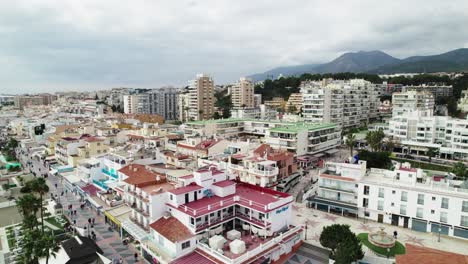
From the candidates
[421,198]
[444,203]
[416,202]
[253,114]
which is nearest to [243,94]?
[253,114]

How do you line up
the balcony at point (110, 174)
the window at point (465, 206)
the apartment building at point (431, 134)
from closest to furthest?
the window at point (465, 206) < the balcony at point (110, 174) < the apartment building at point (431, 134)

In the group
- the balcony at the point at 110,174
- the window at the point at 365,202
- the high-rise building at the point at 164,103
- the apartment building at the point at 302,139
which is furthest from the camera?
the high-rise building at the point at 164,103

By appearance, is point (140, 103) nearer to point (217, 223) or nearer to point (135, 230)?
point (135, 230)

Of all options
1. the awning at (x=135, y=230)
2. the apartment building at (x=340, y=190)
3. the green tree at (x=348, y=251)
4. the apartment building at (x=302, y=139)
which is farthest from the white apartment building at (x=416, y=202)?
the awning at (x=135, y=230)

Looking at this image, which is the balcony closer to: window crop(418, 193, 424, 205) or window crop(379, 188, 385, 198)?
window crop(379, 188, 385, 198)

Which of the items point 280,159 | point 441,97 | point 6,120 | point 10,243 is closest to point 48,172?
point 10,243

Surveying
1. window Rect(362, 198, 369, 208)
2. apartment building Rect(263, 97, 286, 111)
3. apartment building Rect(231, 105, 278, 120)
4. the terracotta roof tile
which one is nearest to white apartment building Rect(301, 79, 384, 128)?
apartment building Rect(231, 105, 278, 120)

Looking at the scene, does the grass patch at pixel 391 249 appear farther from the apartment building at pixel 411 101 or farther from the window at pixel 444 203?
the apartment building at pixel 411 101
